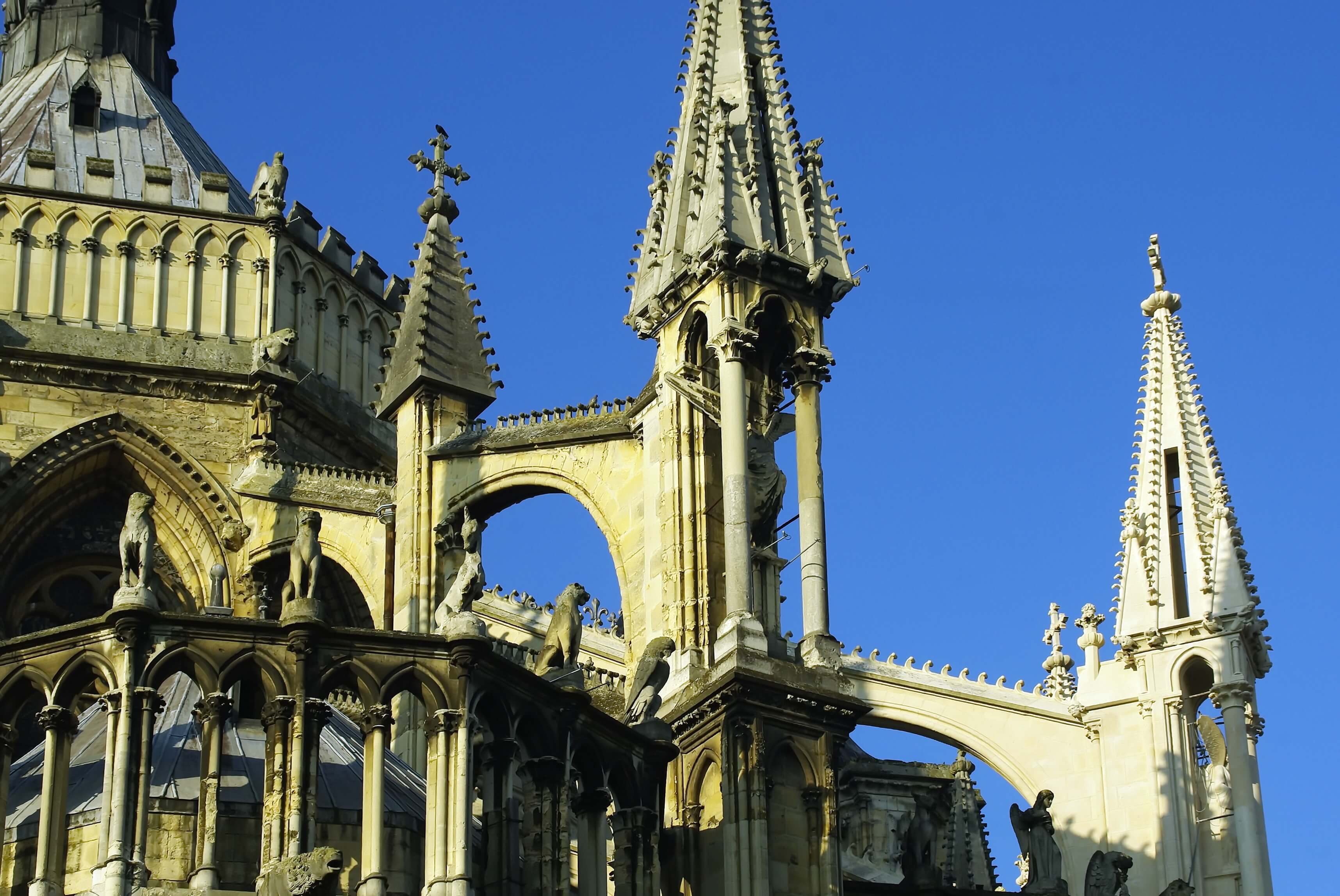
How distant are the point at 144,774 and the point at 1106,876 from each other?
38.3ft

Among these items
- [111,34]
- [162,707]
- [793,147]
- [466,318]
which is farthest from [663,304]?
[111,34]

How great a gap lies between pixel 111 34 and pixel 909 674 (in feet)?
A: 73.2

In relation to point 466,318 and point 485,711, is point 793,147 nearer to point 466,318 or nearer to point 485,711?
point 466,318

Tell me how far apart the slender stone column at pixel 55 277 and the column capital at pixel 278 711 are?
18439 mm

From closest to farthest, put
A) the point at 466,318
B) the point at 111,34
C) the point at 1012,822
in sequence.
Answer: the point at 1012,822 → the point at 466,318 → the point at 111,34

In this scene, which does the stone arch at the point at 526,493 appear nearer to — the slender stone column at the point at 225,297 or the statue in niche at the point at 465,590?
the statue in niche at the point at 465,590

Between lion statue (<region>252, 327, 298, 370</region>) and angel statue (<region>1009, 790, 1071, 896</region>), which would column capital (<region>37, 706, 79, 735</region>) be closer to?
angel statue (<region>1009, 790, 1071, 896</region>)

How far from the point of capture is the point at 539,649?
113 ft

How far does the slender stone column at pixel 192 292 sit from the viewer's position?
4562 cm

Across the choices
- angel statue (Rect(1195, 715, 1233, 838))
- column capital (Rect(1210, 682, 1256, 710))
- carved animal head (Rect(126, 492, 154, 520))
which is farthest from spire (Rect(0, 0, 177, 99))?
carved animal head (Rect(126, 492, 154, 520))

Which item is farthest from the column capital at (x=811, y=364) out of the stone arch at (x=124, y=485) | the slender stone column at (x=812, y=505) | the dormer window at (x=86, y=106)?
the dormer window at (x=86, y=106)

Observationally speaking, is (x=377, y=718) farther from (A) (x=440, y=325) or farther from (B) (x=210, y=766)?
(A) (x=440, y=325)

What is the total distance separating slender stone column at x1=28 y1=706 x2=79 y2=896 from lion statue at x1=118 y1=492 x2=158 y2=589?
1453 mm

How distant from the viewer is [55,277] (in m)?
45.4
